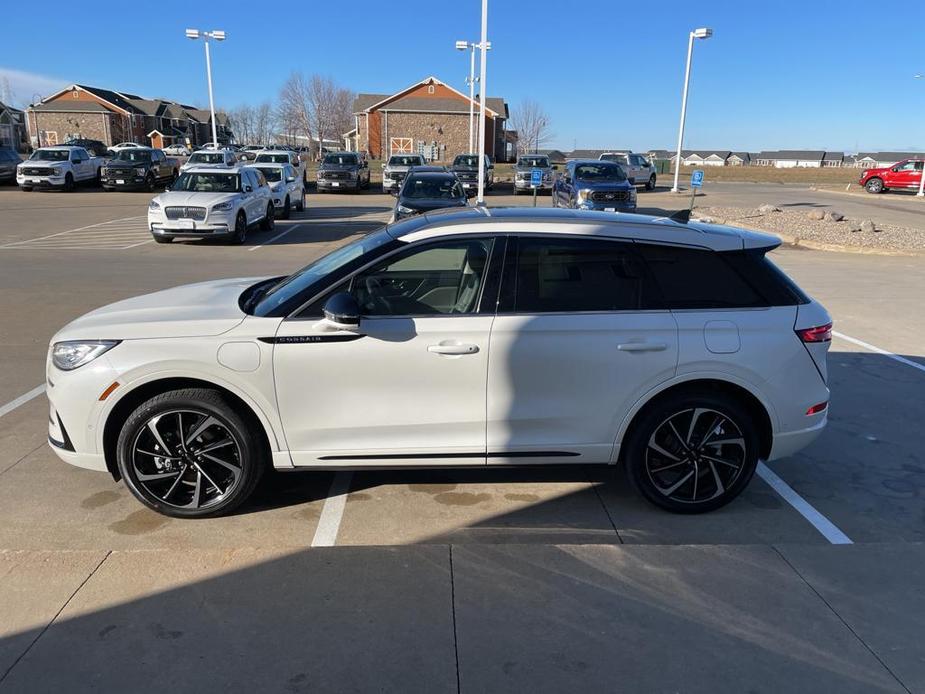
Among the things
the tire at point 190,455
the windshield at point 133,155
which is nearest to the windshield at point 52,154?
the windshield at point 133,155

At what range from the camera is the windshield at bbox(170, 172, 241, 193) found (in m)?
16.2

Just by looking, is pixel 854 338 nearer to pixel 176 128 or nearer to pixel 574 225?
pixel 574 225

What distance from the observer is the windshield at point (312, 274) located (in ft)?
12.2

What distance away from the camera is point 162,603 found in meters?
3.00

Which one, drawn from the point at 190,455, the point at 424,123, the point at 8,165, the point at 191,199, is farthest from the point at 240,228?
the point at 424,123

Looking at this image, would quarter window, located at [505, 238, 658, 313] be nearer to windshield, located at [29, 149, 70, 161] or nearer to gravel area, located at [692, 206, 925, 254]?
gravel area, located at [692, 206, 925, 254]

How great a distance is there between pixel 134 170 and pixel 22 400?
28.1m

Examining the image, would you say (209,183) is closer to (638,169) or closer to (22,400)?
(22,400)

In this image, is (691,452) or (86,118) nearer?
(691,452)

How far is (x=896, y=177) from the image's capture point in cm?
4000

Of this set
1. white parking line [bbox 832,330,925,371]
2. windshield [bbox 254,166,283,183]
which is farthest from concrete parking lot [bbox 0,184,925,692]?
windshield [bbox 254,166,283,183]

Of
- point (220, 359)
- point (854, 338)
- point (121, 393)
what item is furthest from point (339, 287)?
point (854, 338)

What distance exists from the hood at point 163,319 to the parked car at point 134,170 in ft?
97.4

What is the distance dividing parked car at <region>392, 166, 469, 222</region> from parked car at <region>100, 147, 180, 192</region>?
18536 millimetres
